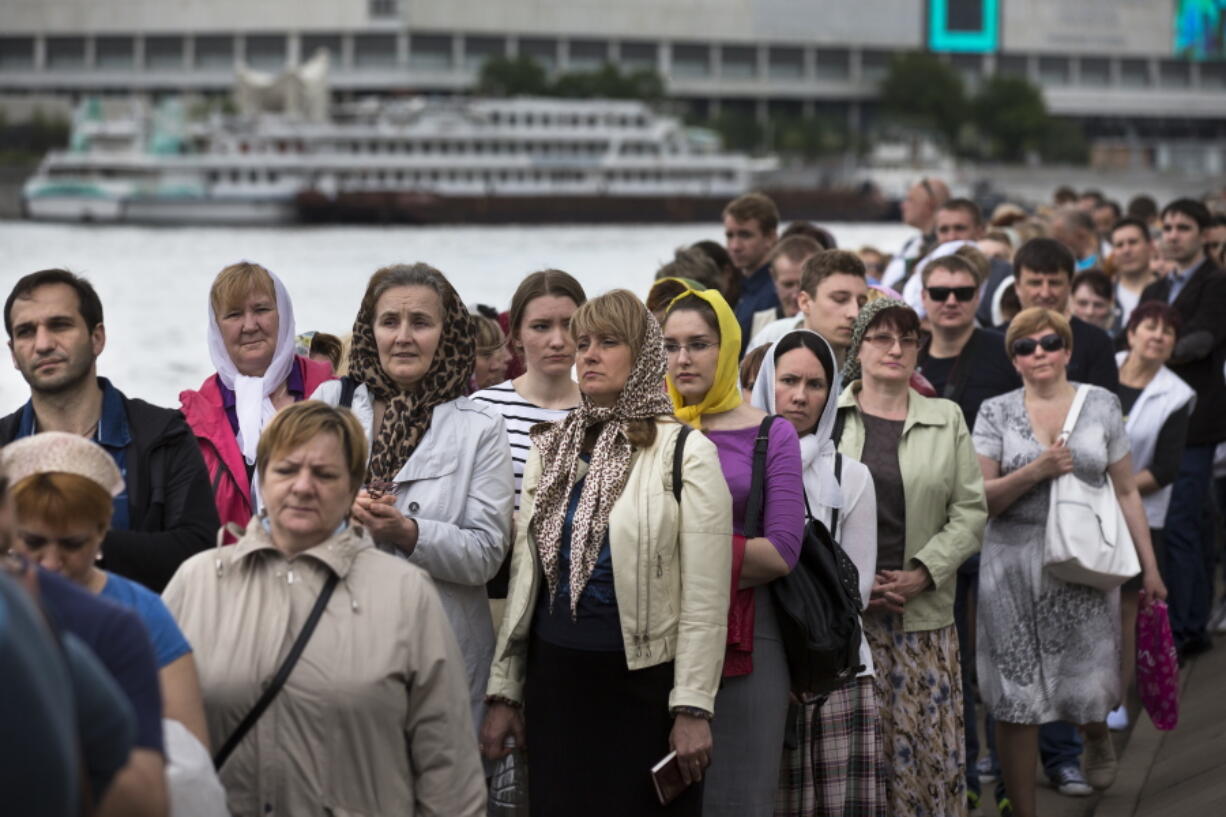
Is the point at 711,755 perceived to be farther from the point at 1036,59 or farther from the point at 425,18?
the point at 1036,59

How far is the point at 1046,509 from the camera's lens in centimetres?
478

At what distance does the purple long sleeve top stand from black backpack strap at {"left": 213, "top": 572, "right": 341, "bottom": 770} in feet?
3.46

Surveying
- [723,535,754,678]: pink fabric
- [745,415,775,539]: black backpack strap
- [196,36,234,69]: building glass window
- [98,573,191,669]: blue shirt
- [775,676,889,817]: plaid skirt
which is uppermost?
[196,36,234,69]: building glass window

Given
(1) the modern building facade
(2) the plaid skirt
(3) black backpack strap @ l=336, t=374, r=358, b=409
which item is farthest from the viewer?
(1) the modern building facade

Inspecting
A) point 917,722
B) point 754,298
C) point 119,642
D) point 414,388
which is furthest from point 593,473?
point 754,298

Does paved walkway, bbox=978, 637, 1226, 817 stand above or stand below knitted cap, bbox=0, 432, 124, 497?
below

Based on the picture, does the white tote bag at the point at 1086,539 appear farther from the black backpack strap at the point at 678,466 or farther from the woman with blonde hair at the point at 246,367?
the woman with blonde hair at the point at 246,367

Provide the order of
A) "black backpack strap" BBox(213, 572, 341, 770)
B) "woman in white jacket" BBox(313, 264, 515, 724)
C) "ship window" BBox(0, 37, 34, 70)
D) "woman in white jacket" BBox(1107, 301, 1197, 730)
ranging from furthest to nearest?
"ship window" BBox(0, 37, 34, 70) → "woman in white jacket" BBox(1107, 301, 1197, 730) → "woman in white jacket" BBox(313, 264, 515, 724) → "black backpack strap" BBox(213, 572, 341, 770)

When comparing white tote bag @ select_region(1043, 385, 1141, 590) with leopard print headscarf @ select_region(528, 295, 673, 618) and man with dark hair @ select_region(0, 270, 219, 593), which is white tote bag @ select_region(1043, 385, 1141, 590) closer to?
leopard print headscarf @ select_region(528, 295, 673, 618)

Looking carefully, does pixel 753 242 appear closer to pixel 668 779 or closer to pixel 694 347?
pixel 694 347

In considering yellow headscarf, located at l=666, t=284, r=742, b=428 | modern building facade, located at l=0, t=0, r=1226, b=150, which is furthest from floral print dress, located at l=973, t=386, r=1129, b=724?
modern building facade, located at l=0, t=0, r=1226, b=150

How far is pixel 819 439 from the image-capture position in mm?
4113

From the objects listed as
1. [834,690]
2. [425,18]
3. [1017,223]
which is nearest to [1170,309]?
[834,690]

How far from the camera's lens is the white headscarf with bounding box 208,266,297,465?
3.84 m
